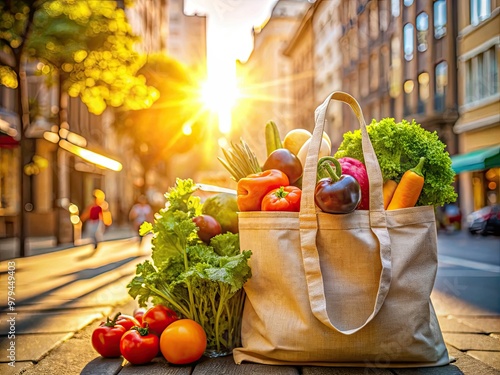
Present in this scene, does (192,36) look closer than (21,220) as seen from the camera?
No

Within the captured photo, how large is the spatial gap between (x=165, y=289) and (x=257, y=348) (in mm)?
543

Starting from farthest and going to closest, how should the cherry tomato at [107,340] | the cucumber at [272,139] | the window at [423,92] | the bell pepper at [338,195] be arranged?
the window at [423,92], the cucumber at [272,139], the cherry tomato at [107,340], the bell pepper at [338,195]

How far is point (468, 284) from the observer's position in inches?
271

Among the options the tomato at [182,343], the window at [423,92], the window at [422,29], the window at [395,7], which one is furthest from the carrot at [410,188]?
the window at [423,92]

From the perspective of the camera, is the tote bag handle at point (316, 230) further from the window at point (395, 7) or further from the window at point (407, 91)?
the window at point (407, 91)

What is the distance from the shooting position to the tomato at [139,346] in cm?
275

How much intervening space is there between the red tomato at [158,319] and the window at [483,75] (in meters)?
4.24

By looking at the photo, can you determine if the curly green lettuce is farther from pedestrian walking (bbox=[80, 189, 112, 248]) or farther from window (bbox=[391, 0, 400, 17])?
pedestrian walking (bbox=[80, 189, 112, 248])

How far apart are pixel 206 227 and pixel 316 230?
29.7 inches

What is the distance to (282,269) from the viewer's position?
8.72 feet

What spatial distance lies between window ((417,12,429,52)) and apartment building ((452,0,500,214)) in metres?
0.44

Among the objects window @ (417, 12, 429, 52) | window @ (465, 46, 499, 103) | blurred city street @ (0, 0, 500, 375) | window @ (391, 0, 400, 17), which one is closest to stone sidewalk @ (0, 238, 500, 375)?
blurred city street @ (0, 0, 500, 375)

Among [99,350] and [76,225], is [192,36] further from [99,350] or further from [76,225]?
[99,350]

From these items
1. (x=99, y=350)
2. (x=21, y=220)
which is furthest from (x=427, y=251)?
(x=21, y=220)
